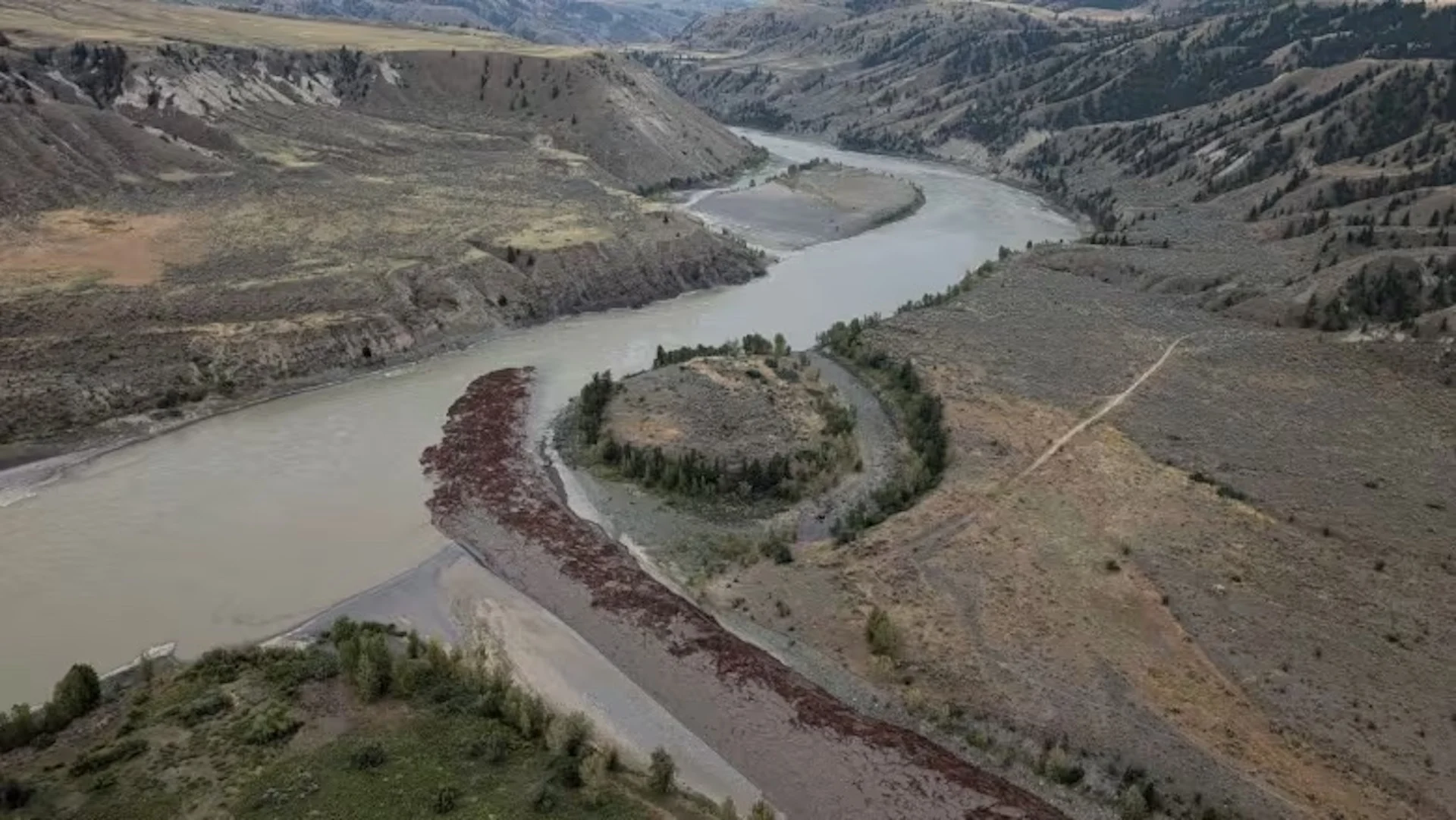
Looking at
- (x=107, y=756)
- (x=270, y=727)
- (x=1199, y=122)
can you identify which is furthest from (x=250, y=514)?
(x=1199, y=122)

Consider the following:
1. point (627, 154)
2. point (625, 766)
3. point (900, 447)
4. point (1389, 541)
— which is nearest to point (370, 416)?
point (900, 447)

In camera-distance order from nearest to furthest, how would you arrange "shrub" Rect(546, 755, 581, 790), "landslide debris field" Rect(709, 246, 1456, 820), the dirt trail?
"shrub" Rect(546, 755, 581, 790)
"landslide debris field" Rect(709, 246, 1456, 820)
the dirt trail

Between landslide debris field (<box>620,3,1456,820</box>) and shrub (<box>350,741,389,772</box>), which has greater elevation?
landslide debris field (<box>620,3,1456,820</box>)

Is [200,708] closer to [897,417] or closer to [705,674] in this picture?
[705,674]

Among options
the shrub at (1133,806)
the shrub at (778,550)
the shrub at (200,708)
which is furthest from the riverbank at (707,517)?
the shrub at (1133,806)

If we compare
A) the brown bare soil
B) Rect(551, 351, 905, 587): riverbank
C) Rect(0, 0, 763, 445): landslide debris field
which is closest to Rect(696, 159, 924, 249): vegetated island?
Rect(0, 0, 763, 445): landslide debris field

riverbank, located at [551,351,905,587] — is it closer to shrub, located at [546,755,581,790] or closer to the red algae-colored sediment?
the red algae-colored sediment

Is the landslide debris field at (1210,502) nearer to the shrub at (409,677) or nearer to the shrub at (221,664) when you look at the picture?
the shrub at (409,677)
